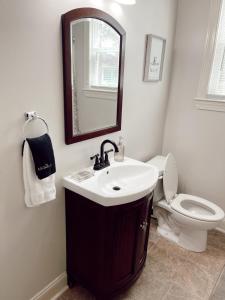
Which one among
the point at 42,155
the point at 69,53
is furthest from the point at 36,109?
the point at 69,53

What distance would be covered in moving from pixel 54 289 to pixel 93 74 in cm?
155

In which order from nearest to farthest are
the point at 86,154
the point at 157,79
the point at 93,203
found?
the point at 93,203 < the point at 86,154 < the point at 157,79

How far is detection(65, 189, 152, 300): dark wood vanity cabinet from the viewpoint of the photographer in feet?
4.33

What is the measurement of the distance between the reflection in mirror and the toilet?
837mm

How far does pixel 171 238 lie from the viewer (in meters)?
2.20

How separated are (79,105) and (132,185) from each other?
676 millimetres

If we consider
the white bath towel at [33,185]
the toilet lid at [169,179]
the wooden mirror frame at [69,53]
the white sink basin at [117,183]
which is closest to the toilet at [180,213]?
the toilet lid at [169,179]

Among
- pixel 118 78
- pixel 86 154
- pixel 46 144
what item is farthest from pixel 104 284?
pixel 118 78

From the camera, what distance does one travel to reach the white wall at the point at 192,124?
2.10m

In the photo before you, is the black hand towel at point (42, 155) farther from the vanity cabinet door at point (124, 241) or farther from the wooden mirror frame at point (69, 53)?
the vanity cabinet door at point (124, 241)

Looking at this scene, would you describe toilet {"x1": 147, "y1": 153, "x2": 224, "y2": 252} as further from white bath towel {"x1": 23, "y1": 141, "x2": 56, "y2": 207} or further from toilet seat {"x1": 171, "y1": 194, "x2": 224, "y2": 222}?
white bath towel {"x1": 23, "y1": 141, "x2": 56, "y2": 207}

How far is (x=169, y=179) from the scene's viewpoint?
219 centimetres

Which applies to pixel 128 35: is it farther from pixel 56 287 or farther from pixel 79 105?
pixel 56 287

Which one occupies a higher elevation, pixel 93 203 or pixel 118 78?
pixel 118 78
